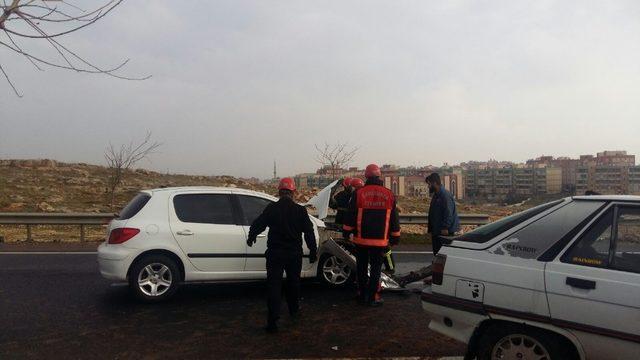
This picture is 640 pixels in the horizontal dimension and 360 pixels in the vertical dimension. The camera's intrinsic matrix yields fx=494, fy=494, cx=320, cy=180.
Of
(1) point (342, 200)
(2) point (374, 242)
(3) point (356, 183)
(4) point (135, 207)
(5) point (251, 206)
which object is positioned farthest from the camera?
(1) point (342, 200)

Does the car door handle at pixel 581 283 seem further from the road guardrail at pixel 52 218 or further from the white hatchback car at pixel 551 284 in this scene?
the road guardrail at pixel 52 218

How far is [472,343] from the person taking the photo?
378 cm

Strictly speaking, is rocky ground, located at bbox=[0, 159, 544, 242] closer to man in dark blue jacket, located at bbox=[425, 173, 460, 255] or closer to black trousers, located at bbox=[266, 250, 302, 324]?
man in dark blue jacket, located at bbox=[425, 173, 460, 255]

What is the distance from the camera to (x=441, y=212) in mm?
7117

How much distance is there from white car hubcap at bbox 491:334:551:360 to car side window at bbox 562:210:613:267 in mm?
635

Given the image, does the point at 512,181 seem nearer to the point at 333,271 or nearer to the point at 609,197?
the point at 333,271

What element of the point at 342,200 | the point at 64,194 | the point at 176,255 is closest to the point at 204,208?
the point at 176,255

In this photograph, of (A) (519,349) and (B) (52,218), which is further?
(B) (52,218)

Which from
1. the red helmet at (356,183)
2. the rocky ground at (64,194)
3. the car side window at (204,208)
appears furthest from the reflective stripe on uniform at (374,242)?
the rocky ground at (64,194)

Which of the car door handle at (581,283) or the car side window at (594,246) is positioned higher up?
the car side window at (594,246)

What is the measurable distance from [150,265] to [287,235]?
2.07 m

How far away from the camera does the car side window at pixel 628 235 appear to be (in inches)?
136

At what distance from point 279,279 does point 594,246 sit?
3179mm

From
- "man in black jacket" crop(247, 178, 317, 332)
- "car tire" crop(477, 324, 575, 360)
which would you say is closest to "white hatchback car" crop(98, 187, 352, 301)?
"man in black jacket" crop(247, 178, 317, 332)
